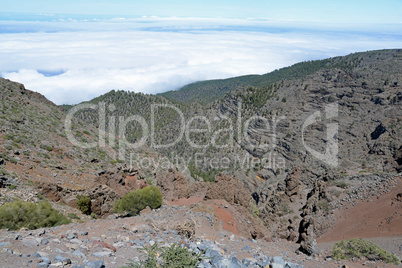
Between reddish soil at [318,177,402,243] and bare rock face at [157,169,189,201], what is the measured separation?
38.2 feet

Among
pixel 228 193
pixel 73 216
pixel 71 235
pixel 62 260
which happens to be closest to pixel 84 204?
pixel 73 216

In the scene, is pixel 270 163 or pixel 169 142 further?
pixel 169 142

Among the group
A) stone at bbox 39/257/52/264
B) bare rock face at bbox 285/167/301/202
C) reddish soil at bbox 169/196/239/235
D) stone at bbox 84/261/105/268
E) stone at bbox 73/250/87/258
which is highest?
stone at bbox 39/257/52/264

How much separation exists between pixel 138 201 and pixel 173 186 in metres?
7.50

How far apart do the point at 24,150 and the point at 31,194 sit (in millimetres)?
8145

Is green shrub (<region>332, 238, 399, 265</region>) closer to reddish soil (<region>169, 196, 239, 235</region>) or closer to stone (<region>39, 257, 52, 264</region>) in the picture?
reddish soil (<region>169, 196, 239, 235</region>)

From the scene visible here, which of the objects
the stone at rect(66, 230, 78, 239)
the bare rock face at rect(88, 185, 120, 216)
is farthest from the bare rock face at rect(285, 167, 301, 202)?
the stone at rect(66, 230, 78, 239)

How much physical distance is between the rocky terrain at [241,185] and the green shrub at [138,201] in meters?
0.59

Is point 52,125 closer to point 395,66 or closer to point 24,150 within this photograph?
point 24,150

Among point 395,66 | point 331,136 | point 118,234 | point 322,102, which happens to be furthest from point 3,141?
point 395,66

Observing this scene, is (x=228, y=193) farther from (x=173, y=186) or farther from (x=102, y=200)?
(x=102, y=200)

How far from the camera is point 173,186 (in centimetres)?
2367

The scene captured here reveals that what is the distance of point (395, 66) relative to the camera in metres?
69.3

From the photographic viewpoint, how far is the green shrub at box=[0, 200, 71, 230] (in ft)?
32.4
